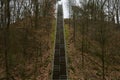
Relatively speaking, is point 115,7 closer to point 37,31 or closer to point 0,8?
point 37,31

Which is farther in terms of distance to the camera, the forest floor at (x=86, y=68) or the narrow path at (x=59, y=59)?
the forest floor at (x=86, y=68)

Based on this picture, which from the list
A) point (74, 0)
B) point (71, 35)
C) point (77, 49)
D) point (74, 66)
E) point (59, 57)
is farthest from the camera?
point (74, 0)

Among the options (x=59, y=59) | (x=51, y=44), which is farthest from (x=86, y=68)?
(x=51, y=44)

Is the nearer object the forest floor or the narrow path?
the narrow path

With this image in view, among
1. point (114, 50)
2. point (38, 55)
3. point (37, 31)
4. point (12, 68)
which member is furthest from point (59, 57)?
point (37, 31)

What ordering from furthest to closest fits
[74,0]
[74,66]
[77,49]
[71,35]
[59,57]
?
[74,0] → [71,35] → [77,49] → [59,57] → [74,66]

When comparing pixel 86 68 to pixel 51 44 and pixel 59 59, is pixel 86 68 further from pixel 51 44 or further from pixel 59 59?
pixel 51 44
